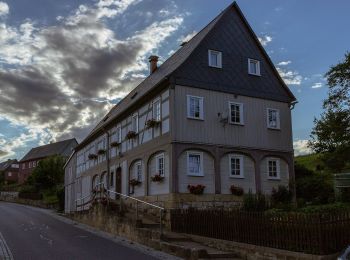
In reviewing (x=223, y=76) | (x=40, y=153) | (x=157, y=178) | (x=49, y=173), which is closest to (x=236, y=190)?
(x=157, y=178)

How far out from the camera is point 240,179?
2414 centimetres

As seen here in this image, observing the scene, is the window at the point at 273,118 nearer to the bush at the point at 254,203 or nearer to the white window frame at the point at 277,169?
the white window frame at the point at 277,169

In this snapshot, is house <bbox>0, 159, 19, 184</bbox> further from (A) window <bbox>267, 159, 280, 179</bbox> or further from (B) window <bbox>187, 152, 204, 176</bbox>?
(B) window <bbox>187, 152, 204, 176</bbox>

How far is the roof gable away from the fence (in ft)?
30.0

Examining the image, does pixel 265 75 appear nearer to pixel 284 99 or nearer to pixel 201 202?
pixel 284 99

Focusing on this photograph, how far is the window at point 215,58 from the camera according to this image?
2473cm

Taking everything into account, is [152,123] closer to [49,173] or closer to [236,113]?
[236,113]

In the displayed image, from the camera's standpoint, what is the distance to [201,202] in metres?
22.4

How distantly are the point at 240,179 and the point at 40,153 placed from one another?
87.5 m

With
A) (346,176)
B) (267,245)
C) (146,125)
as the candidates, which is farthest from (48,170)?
(267,245)

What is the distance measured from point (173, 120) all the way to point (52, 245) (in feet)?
27.1

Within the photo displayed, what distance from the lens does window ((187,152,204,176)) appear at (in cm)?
2273

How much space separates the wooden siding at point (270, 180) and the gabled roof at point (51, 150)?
73481mm

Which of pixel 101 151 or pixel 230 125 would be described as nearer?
pixel 230 125
